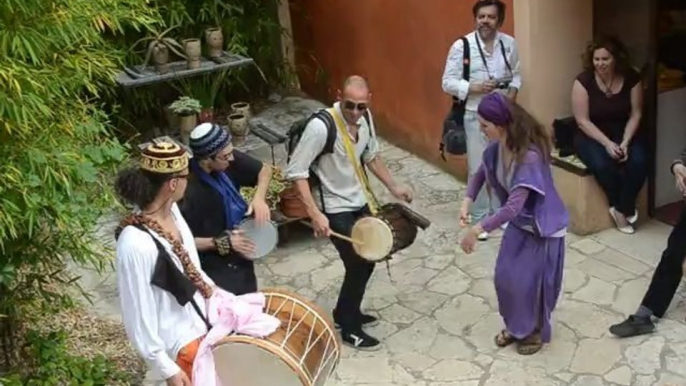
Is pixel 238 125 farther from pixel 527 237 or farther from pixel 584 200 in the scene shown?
pixel 527 237

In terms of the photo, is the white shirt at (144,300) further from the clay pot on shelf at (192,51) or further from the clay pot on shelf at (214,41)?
the clay pot on shelf at (214,41)

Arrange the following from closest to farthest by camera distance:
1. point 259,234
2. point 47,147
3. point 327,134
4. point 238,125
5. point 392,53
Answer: point 47,147 → point 259,234 → point 327,134 → point 238,125 → point 392,53

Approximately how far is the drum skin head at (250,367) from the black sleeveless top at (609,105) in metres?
3.91

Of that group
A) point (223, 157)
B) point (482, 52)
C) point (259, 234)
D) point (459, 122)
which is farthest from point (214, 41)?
point (223, 157)

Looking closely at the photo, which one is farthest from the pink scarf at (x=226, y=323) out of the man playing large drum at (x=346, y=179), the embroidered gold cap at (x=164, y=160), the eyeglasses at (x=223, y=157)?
the man playing large drum at (x=346, y=179)

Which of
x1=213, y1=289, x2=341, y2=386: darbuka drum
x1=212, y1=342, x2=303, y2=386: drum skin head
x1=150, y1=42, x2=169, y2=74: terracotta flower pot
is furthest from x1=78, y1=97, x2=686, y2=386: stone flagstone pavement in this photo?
x1=150, y1=42, x2=169, y2=74: terracotta flower pot

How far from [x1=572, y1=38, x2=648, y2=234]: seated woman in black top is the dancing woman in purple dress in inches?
61.9

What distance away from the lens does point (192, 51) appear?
9.37m

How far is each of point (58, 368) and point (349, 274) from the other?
181 centimetres

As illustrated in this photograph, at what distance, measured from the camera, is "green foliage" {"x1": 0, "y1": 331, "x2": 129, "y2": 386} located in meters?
6.36

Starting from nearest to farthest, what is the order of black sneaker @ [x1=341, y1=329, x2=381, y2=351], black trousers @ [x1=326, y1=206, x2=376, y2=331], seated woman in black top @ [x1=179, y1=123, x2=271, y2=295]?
seated woman in black top @ [x1=179, y1=123, x2=271, y2=295]
black trousers @ [x1=326, y1=206, x2=376, y2=331]
black sneaker @ [x1=341, y1=329, x2=381, y2=351]

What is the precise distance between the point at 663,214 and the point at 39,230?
467cm

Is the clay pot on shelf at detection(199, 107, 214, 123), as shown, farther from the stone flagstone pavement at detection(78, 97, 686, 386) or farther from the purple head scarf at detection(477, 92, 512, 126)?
the purple head scarf at detection(477, 92, 512, 126)

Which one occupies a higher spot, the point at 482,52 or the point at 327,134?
the point at 327,134
